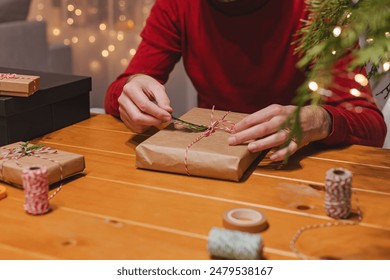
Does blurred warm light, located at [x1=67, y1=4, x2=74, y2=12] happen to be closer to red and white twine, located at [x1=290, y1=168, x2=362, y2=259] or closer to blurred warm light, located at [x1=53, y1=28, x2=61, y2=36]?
blurred warm light, located at [x1=53, y1=28, x2=61, y2=36]

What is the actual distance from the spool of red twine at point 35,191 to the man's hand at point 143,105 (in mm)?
391

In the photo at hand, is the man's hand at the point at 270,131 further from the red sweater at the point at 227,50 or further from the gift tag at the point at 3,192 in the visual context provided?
the gift tag at the point at 3,192

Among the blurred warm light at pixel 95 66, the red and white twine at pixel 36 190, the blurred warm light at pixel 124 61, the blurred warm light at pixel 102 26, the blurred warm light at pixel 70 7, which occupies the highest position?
the blurred warm light at pixel 70 7

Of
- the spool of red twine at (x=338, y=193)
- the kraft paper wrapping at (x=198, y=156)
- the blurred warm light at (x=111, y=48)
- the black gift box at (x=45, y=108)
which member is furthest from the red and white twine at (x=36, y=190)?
the blurred warm light at (x=111, y=48)

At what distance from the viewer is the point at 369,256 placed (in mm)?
848

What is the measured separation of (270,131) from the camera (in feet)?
3.89

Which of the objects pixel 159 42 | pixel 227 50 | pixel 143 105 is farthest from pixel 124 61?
pixel 143 105

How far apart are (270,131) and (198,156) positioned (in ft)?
0.58

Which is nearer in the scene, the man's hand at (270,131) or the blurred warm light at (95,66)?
the man's hand at (270,131)

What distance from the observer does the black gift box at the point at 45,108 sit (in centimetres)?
130

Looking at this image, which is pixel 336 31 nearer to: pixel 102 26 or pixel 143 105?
pixel 143 105

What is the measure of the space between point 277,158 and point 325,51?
48 centimetres

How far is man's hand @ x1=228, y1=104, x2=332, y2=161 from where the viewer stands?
45.9 inches

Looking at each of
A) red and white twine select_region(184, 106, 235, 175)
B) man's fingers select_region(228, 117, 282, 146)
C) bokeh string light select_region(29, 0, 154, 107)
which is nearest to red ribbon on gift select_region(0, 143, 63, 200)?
red and white twine select_region(184, 106, 235, 175)
